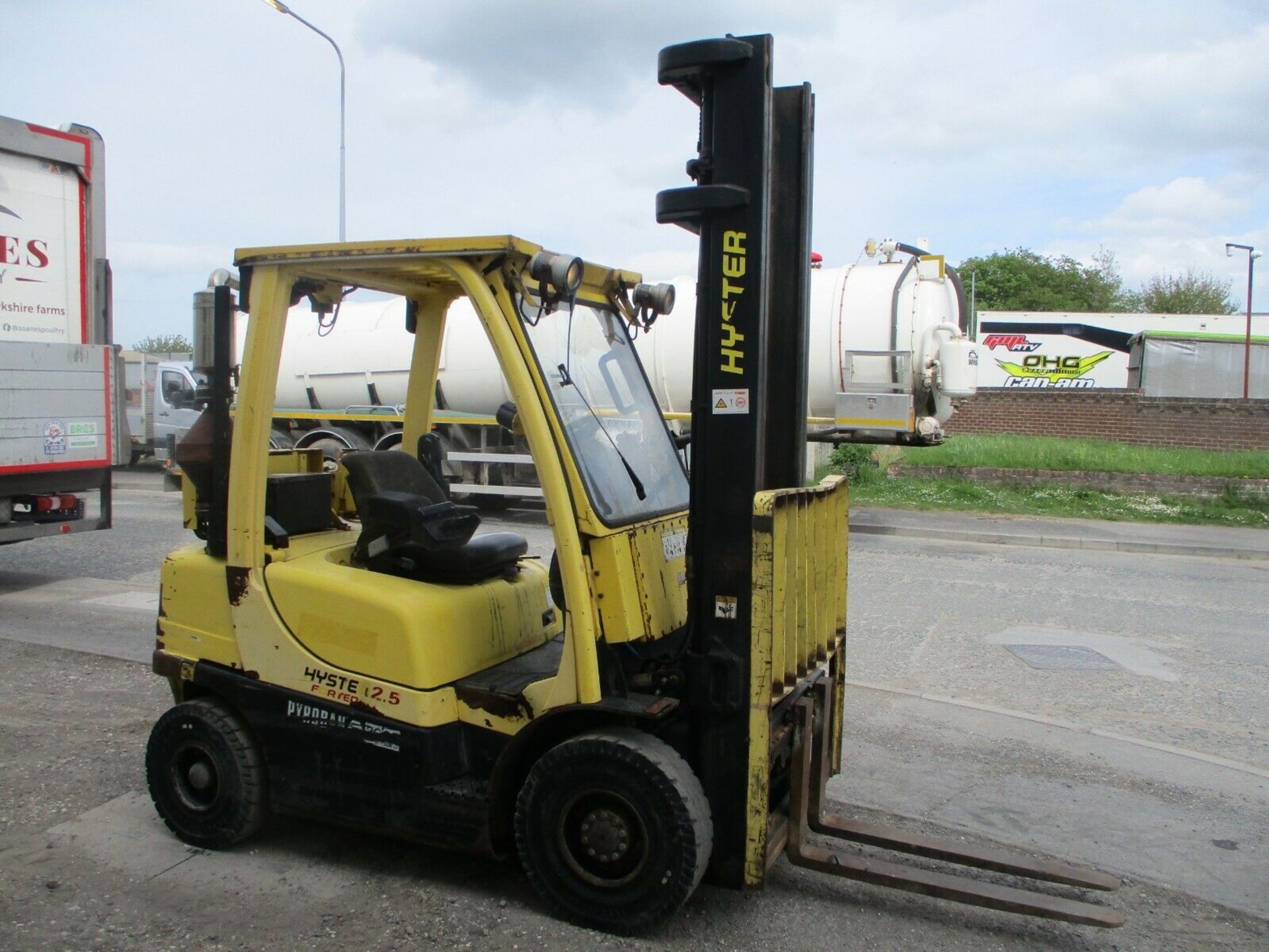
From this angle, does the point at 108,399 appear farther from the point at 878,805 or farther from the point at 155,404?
the point at 155,404

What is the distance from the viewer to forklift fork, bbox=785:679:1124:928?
3.62 meters

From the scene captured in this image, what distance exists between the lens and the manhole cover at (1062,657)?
25.1 ft

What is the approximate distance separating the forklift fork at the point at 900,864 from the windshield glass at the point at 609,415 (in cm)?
97

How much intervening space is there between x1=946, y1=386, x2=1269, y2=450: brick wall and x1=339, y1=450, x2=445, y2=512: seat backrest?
20978 millimetres

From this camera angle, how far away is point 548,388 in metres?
3.66

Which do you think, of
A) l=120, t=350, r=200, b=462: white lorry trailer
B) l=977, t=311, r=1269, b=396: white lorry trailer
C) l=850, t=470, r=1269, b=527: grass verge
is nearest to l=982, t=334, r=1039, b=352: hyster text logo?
l=977, t=311, r=1269, b=396: white lorry trailer

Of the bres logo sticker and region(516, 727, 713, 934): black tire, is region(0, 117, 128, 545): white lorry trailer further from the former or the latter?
region(516, 727, 713, 934): black tire

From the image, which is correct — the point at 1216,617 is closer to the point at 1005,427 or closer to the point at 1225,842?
the point at 1225,842

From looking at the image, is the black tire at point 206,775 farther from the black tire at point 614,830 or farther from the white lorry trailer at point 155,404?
the white lorry trailer at point 155,404

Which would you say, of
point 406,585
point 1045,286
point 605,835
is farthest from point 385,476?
point 1045,286

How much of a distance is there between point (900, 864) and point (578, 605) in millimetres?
1678

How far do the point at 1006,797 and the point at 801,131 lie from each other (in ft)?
10.5

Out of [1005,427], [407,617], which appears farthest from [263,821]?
[1005,427]

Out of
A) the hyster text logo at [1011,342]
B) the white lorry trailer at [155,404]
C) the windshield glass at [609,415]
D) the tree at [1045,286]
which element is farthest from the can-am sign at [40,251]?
the tree at [1045,286]
